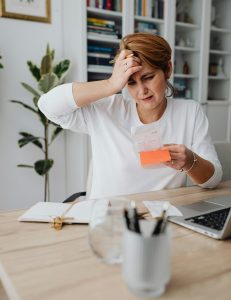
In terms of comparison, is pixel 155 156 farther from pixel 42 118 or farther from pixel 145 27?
pixel 145 27

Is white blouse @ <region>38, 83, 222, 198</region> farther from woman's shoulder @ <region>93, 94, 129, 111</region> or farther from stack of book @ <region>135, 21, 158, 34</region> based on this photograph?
stack of book @ <region>135, 21, 158, 34</region>

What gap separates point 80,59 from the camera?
2.79m

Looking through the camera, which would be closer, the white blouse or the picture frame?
the white blouse

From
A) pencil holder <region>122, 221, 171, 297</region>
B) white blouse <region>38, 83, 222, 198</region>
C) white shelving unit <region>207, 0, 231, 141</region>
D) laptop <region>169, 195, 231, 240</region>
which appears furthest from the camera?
white shelving unit <region>207, 0, 231, 141</region>

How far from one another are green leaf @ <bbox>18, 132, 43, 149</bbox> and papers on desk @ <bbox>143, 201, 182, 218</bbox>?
5.84 feet

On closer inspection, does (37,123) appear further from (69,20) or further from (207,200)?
(207,200)

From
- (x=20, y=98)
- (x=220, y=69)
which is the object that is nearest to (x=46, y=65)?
(x=20, y=98)

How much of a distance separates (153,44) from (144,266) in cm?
102

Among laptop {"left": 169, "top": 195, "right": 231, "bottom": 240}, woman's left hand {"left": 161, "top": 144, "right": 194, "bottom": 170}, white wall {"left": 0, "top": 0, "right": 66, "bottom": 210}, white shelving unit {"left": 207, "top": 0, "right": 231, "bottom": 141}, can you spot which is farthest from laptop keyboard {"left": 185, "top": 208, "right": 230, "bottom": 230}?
white shelving unit {"left": 207, "top": 0, "right": 231, "bottom": 141}

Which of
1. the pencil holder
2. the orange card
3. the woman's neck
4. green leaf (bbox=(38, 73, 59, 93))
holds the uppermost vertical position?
green leaf (bbox=(38, 73, 59, 93))

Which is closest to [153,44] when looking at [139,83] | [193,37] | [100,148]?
[139,83]

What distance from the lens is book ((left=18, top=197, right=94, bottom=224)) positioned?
0.93 m

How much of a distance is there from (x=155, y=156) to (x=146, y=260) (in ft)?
2.20

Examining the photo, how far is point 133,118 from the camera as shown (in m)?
1.48
